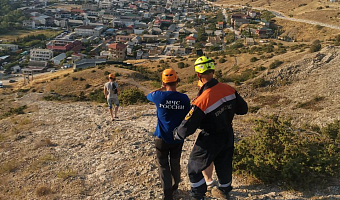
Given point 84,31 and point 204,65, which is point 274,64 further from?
point 84,31

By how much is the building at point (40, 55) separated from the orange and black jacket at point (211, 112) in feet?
215

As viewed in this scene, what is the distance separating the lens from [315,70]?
14336 millimetres

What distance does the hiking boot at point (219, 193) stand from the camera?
4.08 meters

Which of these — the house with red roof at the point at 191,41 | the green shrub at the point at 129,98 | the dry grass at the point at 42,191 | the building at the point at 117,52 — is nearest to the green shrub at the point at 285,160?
the dry grass at the point at 42,191

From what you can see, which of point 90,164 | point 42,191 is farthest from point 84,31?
point 42,191

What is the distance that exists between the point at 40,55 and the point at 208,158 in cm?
6647

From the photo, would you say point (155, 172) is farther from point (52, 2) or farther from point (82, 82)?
point (52, 2)

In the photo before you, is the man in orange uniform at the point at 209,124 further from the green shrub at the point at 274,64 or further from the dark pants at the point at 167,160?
the green shrub at the point at 274,64

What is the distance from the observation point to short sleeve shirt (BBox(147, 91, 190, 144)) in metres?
3.78

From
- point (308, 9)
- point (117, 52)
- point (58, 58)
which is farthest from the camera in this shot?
point (308, 9)

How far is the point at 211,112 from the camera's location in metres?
3.36

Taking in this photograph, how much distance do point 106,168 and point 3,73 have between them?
186 ft

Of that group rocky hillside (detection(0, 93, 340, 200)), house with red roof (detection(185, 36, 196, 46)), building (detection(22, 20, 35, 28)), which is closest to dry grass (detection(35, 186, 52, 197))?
rocky hillside (detection(0, 93, 340, 200))

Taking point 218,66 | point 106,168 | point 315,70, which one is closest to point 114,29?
point 218,66
